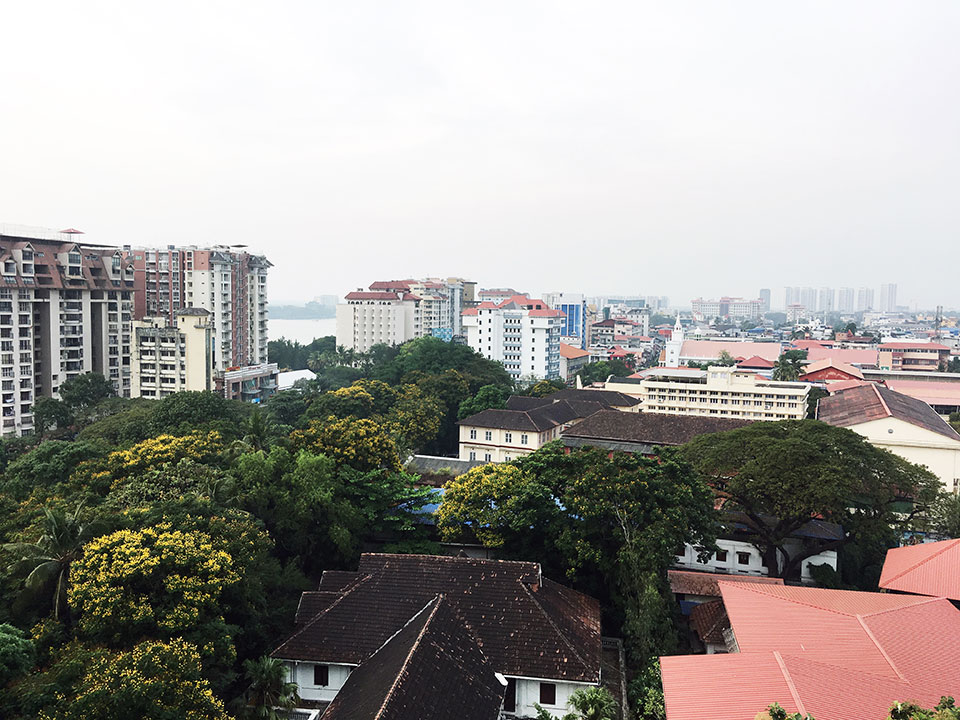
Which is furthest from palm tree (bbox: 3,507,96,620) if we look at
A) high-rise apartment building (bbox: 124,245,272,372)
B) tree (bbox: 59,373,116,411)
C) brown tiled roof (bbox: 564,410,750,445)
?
high-rise apartment building (bbox: 124,245,272,372)

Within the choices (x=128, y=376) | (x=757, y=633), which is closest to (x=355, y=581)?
(x=757, y=633)

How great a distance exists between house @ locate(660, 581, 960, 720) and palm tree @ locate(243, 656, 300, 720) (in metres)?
6.30

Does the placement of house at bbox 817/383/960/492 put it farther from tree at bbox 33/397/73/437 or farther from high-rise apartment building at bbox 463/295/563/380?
tree at bbox 33/397/73/437

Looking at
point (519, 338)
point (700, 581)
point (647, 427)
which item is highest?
point (519, 338)

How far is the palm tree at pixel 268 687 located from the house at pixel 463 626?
747 millimetres

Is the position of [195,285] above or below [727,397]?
above

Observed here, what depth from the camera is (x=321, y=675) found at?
44.3 ft

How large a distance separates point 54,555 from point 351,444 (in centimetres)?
924

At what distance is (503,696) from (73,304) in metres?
38.1

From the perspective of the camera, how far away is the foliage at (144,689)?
9617mm

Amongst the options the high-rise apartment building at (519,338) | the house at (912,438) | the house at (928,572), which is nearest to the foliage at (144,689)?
the house at (928,572)

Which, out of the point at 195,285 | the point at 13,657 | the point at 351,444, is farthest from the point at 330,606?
the point at 195,285

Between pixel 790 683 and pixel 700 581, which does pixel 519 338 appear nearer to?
pixel 700 581

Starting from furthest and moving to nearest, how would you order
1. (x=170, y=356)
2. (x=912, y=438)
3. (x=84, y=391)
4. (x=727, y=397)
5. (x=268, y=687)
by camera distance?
(x=170, y=356)
(x=727, y=397)
(x=84, y=391)
(x=912, y=438)
(x=268, y=687)
